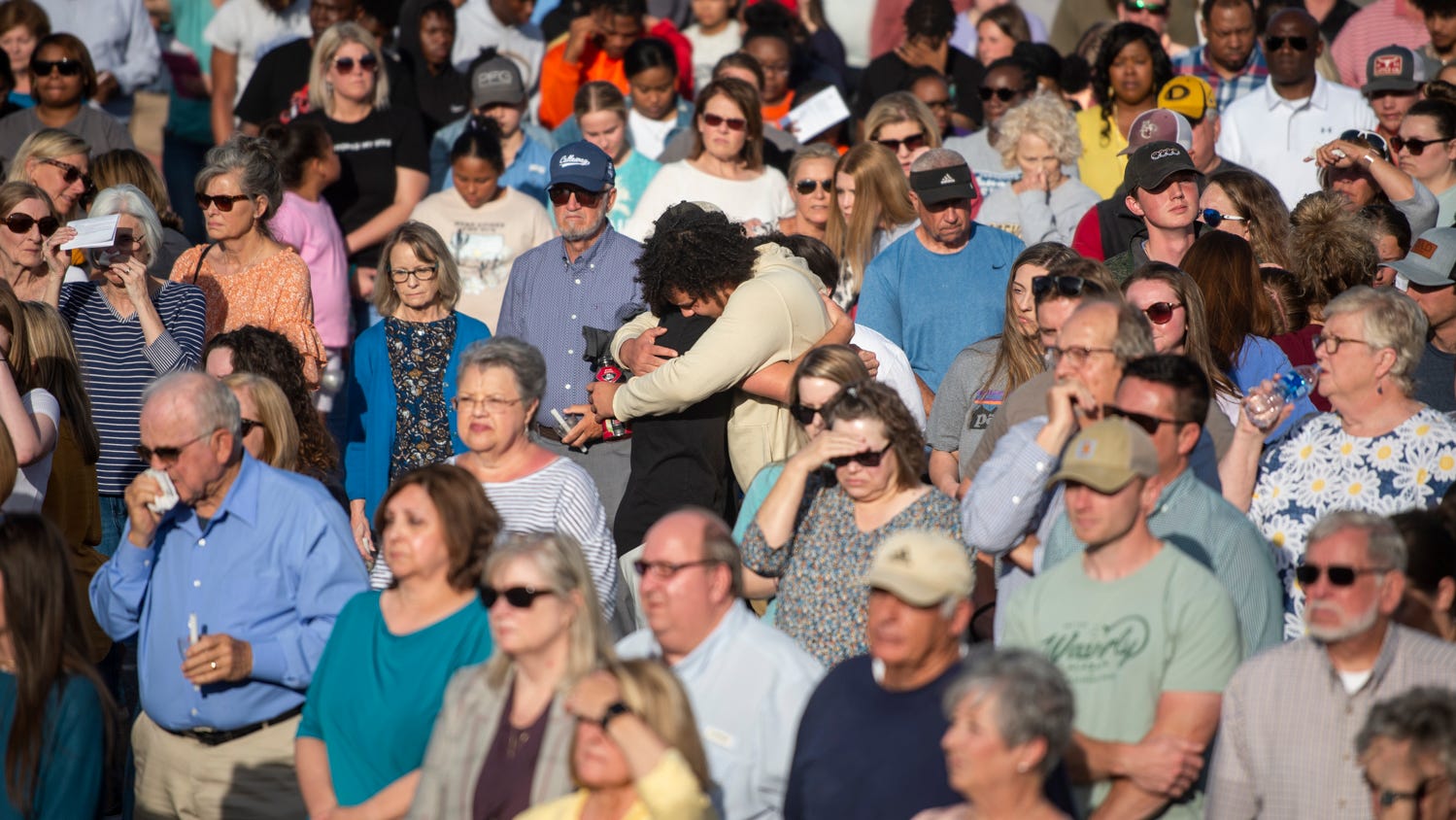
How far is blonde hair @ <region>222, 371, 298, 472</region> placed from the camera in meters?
6.07

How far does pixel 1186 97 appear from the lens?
945 cm

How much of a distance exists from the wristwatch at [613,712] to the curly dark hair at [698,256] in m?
2.70

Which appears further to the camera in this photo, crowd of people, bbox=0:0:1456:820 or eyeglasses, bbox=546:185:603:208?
eyeglasses, bbox=546:185:603:208

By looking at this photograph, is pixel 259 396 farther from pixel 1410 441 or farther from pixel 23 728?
pixel 1410 441

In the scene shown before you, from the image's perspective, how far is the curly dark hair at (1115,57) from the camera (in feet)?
A: 32.4

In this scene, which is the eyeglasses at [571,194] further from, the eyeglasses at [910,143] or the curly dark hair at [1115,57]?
the curly dark hair at [1115,57]

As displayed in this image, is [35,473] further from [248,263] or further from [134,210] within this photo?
[248,263]

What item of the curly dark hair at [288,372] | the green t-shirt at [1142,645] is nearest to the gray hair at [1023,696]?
the green t-shirt at [1142,645]

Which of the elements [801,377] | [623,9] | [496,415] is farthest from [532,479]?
[623,9]

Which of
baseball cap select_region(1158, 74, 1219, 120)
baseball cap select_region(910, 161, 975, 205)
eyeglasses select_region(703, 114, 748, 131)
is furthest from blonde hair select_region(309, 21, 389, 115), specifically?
baseball cap select_region(1158, 74, 1219, 120)

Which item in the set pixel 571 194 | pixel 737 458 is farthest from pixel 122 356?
pixel 737 458

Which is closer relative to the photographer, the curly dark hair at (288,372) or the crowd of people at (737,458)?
the crowd of people at (737,458)

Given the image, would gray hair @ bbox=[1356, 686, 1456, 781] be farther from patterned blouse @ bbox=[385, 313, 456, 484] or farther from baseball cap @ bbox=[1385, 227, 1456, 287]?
patterned blouse @ bbox=[385, 313, 456, 484]

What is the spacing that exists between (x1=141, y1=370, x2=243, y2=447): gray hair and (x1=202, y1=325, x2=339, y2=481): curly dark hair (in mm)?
1113
